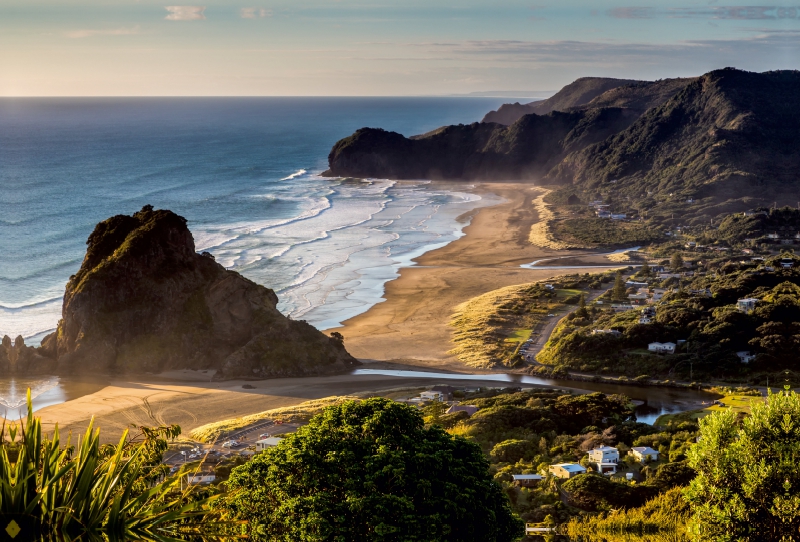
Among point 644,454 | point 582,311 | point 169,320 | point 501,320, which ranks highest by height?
point 169,320

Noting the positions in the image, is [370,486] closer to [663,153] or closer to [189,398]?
[189,398]

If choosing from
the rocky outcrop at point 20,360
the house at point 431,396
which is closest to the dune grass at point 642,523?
the house at point 431,396

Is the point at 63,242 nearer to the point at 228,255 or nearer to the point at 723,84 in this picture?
the point at 228,255

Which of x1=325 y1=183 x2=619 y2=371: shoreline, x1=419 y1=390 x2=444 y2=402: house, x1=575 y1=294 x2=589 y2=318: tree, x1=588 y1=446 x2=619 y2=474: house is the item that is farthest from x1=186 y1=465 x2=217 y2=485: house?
x1=575 y1=294 x2=589 y2=318: tree

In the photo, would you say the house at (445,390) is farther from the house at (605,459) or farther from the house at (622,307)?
the house at (622,307)

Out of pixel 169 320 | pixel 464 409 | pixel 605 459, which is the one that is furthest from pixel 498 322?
pixel 605 459

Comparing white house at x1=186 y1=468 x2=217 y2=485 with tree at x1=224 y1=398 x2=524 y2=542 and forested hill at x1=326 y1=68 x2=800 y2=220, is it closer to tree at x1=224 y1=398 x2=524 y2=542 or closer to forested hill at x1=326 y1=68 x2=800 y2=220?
tree at x1=224 y1=398 x2=524 y2=542
